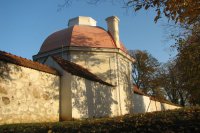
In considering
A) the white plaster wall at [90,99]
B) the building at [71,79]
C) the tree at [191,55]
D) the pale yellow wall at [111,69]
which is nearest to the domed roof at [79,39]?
the building at [71,79]

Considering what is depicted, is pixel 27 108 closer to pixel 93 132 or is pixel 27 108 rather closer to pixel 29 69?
pixel 29 69

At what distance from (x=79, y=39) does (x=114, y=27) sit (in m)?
4.33

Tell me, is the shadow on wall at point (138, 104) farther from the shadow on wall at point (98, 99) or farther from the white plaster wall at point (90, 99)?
the shadow on wall at point (98, 99)

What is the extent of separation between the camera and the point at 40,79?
47.1 ft

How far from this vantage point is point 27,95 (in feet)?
43.7

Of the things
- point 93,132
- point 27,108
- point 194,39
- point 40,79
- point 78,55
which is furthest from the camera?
point 78,55

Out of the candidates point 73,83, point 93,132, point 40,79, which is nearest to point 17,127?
point 93,132

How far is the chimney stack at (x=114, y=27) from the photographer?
23.8 meters

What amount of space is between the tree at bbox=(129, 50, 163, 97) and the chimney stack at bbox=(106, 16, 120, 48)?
1513 cm

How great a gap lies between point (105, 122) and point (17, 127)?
3.67 m

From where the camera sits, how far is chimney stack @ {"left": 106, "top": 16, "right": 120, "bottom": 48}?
23812 mm

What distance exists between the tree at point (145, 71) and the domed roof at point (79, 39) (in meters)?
16.4

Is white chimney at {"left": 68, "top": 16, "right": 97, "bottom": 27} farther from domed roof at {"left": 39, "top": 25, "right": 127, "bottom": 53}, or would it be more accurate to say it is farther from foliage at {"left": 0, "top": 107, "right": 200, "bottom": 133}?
foliage at {"left": 0, "top": 107, "right": 200, "bottom": 133}

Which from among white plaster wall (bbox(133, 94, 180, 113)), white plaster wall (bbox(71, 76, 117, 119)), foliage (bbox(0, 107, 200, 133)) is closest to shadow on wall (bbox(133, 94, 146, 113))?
white plaster wall (bbox(133, 94, 180, 113))
